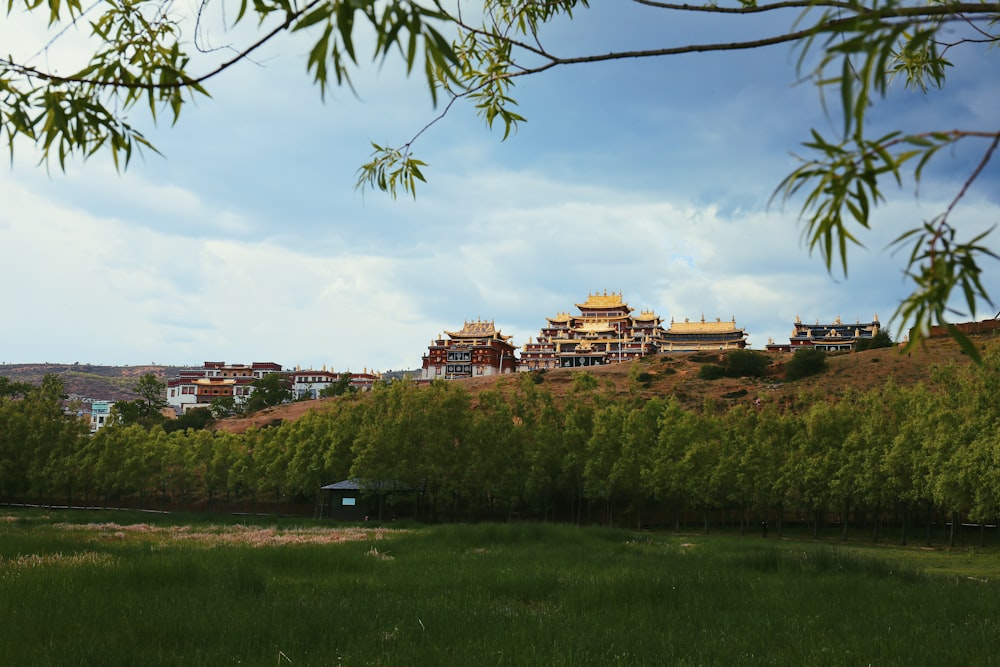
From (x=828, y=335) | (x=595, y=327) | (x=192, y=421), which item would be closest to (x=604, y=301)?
(x=595, y=327)

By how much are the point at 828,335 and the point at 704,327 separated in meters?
21.1

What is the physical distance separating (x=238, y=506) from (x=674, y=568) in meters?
53.7

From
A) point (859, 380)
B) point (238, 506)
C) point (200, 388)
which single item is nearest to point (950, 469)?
point (859, 380)

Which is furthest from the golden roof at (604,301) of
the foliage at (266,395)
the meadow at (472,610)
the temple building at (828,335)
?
the meadow at (472,610)

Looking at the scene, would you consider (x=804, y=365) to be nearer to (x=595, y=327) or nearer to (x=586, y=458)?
(x=586, y=458)

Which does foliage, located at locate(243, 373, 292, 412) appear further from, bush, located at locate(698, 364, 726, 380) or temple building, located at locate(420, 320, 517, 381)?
bush, located at locate(698, 364, 726, 380)

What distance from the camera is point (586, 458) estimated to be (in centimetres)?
4669

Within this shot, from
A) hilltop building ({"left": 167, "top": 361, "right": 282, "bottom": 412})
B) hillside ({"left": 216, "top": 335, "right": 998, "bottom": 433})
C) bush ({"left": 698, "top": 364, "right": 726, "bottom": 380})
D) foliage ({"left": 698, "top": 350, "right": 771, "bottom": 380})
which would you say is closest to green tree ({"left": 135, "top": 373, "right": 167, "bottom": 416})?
hillside ({"left": 216, "top": 335, "right": 998, "bottom": 433})

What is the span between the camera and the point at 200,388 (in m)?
149

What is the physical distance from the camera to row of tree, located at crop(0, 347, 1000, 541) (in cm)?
3666

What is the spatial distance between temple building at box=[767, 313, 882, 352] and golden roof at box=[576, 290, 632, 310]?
27650 millimetres

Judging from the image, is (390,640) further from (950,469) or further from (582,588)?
(950,469)

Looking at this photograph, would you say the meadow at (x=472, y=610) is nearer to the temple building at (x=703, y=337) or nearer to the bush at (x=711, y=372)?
the bush at (x=711, y=372)

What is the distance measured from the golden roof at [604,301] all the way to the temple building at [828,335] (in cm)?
2765
